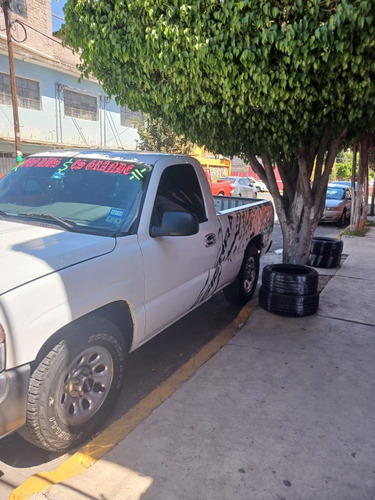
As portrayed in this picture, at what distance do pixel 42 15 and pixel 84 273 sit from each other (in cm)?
2147

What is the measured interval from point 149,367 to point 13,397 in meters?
1.93

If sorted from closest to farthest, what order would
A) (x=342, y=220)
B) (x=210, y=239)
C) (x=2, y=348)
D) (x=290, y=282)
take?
(x=2, y=348), (x=210, y=239), (x=290, y=282), (x=342, y=220)

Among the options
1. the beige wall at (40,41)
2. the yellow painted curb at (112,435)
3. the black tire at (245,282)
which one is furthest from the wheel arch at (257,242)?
the beige wall at (40,41)

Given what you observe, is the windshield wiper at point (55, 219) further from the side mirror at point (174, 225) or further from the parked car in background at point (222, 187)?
the parked car in background at point (222, 187)

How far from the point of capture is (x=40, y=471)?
8.49 feet

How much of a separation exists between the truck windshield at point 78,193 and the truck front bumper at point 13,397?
3.76 feet

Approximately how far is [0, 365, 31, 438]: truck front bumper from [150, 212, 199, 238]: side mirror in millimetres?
1403

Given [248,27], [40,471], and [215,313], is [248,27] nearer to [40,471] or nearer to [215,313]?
[215,313]

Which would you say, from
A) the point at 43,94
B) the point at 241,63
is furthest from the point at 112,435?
the point at 43,94

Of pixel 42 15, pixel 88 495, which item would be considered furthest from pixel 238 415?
pixel 42 15

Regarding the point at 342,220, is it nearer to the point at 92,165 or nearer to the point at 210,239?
the point at 210,239

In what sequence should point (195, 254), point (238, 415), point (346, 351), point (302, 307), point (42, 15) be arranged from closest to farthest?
point (238, 415), point (195, 254), point (346, 351), point (302, 307), point (42, 15)

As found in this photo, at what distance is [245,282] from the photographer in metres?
5.60

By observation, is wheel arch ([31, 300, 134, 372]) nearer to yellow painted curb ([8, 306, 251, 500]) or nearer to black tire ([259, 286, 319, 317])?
yellow painted curb ([8, 306, 251, 500])
